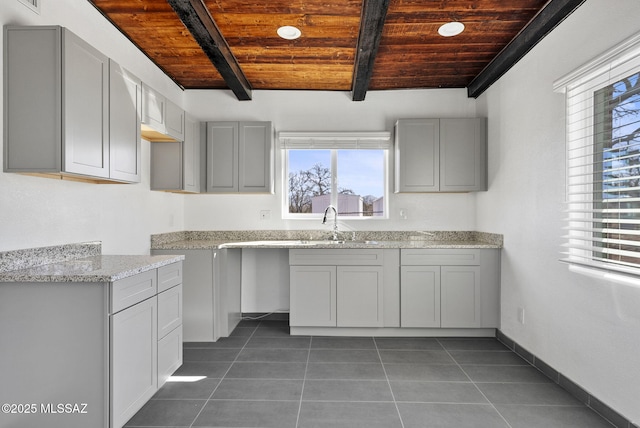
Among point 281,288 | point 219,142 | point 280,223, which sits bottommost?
point 281,288

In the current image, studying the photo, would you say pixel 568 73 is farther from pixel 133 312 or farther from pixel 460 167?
pixel 133 312

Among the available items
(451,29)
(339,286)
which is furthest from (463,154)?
(339,286)

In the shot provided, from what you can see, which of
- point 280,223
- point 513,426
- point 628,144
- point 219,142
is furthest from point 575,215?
point 219,142

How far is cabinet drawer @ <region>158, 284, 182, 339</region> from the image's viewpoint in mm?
2281

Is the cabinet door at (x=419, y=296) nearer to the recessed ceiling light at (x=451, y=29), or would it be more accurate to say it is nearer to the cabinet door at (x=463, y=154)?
the cabinet door at (x=463, y=154)

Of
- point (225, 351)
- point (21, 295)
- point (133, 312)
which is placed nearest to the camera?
point (21, 295)

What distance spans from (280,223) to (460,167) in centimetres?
195

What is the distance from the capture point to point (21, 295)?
1.74m

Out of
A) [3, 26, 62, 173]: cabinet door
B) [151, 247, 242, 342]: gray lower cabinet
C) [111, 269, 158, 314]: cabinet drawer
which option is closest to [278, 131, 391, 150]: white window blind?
[151, 247, 242, 342]: gray lower cabinet

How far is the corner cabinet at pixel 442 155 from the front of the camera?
11.9 ft

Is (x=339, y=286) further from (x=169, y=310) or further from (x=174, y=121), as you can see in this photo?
(x=174, y=121)

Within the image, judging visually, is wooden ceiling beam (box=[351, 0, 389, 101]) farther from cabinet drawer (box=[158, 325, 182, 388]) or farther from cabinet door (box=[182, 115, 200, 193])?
cabinet drawer (box=[158, 325, 182, 388])

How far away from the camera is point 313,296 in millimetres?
3438

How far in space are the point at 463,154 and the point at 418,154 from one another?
1.44 feet
